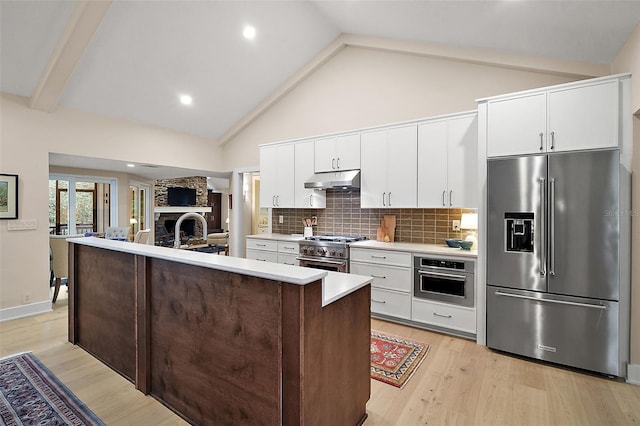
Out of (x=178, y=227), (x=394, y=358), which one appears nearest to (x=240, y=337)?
(x=394, y=358)

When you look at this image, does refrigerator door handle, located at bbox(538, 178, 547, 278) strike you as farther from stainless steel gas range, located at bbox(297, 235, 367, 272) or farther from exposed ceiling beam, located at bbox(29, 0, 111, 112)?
exposed ceiling beam, located at bbox(29, 0, 111, 112)

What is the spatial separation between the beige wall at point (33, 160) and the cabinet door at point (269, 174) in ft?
7.12

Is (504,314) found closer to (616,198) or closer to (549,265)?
(549,265)

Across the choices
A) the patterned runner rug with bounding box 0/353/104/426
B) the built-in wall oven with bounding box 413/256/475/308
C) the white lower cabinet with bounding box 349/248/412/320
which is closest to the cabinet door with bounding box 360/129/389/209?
the white lower cabinet with bounding box 349/248/412/320

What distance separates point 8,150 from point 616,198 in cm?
604

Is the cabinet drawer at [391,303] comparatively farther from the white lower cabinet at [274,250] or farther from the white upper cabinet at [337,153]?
the white upper cabinet at [337,153]

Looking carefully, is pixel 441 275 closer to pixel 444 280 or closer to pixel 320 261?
pixel 444 280

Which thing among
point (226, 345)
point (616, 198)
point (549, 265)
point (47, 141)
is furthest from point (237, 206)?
point (616, 198)

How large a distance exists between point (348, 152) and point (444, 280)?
198 cm

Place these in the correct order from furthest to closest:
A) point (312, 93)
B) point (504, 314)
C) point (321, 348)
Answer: point (312, 93), point (504, 314), point (321, 348)

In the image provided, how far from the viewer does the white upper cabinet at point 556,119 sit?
2498mm

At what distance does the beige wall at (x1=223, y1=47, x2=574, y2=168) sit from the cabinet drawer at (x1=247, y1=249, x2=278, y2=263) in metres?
1.69

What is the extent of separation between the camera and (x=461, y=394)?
7.48ft

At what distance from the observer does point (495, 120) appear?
2.96 metres
